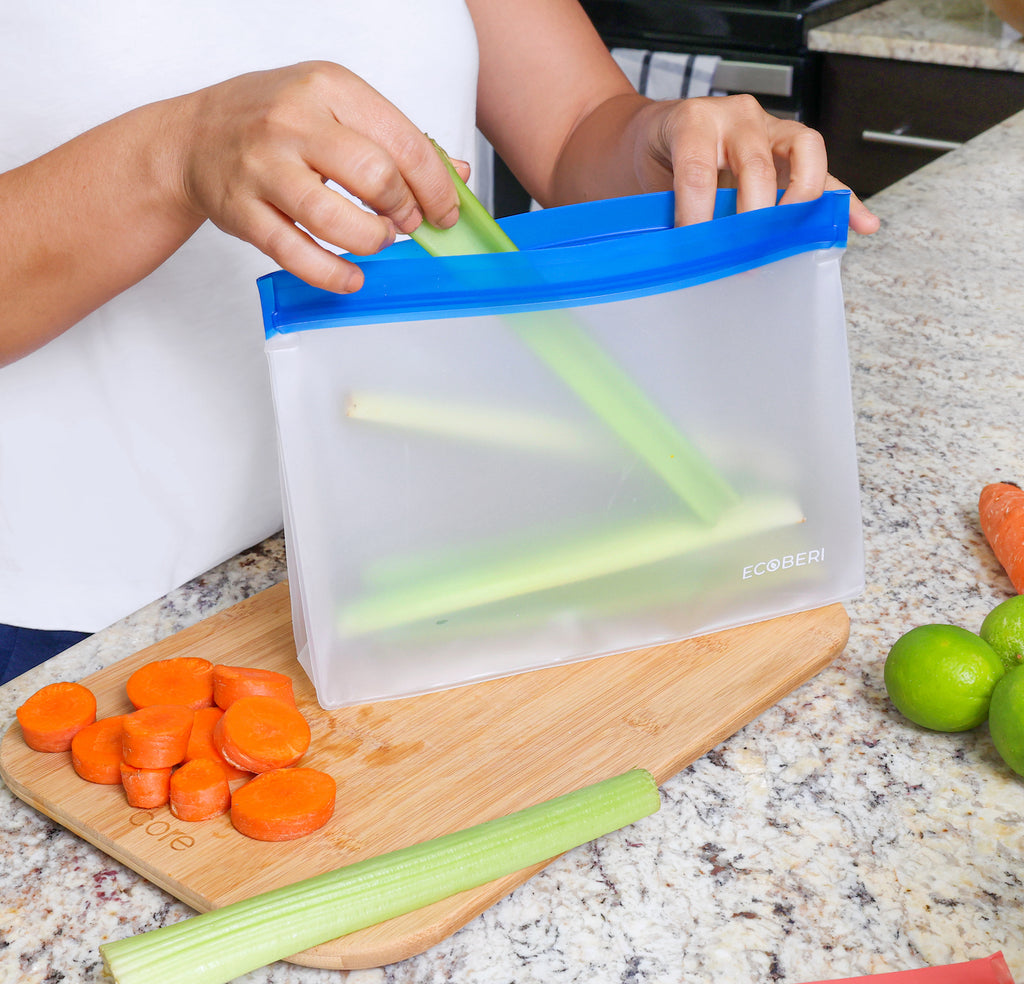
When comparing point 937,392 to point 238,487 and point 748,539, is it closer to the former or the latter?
point 748,539

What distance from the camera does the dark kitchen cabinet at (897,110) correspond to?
7.21 feet

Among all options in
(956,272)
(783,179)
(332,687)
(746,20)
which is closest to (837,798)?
(332,687)

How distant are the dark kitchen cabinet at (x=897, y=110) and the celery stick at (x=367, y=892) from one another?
2.09m

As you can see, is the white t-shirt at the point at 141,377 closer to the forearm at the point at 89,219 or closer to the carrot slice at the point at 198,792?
the forearm at the point at 89,219

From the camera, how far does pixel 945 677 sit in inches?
24.2

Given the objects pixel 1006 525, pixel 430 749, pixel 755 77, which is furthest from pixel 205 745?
pixel 755 77

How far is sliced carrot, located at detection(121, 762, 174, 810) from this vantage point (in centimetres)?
59

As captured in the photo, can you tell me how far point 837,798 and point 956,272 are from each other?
3.00 feet

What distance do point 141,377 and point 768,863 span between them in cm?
Result: 56

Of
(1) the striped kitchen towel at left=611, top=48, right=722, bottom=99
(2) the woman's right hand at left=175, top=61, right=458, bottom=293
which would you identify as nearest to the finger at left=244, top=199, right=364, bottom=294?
(2) the woman's right hand at left=175, top=61, right=458, bottom=293

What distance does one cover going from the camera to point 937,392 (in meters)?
1.07

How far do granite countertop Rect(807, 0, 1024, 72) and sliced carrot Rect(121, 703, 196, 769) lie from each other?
2.15m

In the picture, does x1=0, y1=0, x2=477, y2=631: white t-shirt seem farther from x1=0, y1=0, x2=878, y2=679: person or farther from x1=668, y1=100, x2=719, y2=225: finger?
x1=668, y1=100, x2=719, y2=225: finger

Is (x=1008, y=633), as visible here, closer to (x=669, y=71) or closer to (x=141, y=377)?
(x=141, y=377)
